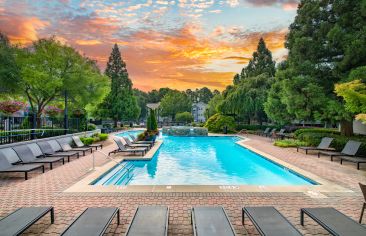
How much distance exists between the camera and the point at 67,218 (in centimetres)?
575

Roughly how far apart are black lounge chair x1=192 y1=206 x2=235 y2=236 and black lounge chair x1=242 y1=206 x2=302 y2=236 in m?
0.52

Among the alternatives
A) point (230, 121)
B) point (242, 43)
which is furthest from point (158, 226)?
point (230, 121)

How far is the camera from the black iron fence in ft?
42.2

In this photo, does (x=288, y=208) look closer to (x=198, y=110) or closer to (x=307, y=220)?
(x=307, y=220)

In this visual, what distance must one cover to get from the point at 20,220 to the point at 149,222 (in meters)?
2.40

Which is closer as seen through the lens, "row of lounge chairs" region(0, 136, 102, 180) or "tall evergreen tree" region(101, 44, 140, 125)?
"row of lounge chairs" region(0, 136, 102, 180)

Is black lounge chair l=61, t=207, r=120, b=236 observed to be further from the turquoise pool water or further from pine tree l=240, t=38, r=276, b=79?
pine tree l=240, t=38, r=276, b=79

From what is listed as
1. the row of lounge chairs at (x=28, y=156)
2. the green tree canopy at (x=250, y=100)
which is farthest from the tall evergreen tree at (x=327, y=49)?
the row of lounge chairs at (x=28, y=156)

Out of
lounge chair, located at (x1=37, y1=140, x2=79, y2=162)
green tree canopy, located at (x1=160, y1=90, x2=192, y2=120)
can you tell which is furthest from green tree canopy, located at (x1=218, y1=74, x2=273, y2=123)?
green tree canopy, located at (x1=160, y1=90, x2=192, y2=120)

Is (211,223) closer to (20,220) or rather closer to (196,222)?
(196,222)

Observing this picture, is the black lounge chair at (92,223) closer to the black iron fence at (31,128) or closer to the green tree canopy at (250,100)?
Answer: the black iron fence at (31,128)

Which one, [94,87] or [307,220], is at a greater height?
[94,87]

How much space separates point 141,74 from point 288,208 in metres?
35.2

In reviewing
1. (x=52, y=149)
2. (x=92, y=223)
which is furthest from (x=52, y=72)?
(x=92, y=223)
